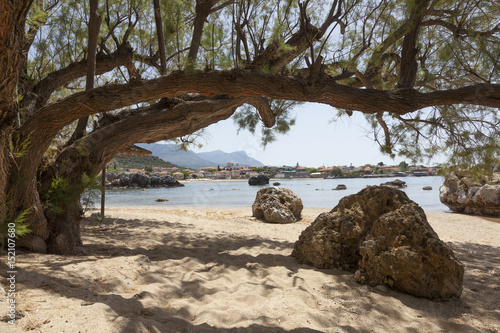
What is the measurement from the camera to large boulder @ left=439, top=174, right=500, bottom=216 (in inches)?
374

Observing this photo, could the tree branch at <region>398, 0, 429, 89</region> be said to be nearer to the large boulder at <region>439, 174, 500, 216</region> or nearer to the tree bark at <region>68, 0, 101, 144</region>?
the tree bark at <region>68, 0, 101, 144</region>

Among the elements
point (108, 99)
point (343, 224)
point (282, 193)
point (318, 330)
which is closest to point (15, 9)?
point (108, 99)

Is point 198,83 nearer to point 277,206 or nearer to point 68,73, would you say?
point 68,73

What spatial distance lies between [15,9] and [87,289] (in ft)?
5.78

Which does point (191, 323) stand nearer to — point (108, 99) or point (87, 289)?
point (87, 289)

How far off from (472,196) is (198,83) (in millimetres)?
11111

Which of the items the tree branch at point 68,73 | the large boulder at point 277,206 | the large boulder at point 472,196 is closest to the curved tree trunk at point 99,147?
the tree branch at point 68,73

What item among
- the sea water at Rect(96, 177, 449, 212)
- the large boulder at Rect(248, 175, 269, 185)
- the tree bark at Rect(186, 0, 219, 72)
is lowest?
the sea water at Rect(96, 177, 449, 212)

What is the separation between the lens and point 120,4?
15.5ft

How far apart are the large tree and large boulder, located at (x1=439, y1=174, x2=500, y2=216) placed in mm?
6712

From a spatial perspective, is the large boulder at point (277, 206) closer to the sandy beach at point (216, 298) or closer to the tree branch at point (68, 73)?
the sandy beach at point (216, 298)

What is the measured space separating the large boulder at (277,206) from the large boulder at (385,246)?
328 cm

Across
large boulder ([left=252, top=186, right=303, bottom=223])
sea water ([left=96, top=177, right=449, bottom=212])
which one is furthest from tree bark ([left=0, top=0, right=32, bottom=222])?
large boulder ([left=252, top=186, right=303, bottom=223])

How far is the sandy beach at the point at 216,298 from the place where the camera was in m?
1.66
